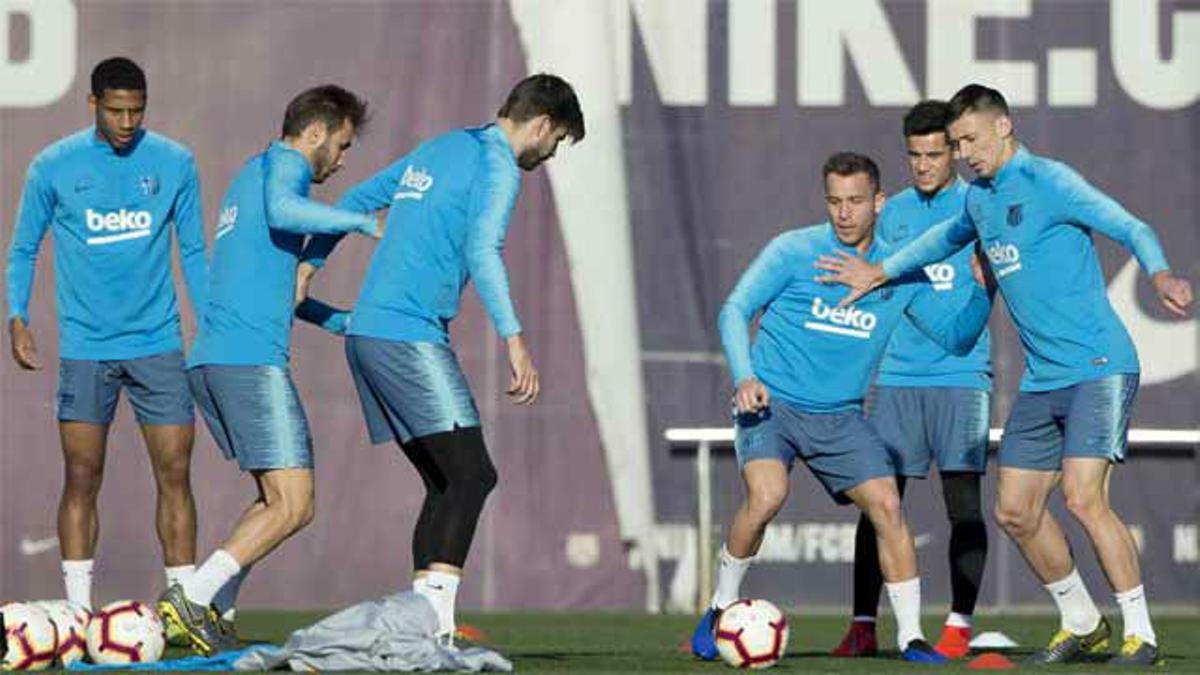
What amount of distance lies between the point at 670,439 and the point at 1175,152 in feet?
9.43

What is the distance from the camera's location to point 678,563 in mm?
13844

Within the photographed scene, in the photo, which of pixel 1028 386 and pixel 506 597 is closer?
pixel 1028 386

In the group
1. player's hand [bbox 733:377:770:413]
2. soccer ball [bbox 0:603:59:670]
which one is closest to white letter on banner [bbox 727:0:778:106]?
player's hand [bbox 733:377:770:413]

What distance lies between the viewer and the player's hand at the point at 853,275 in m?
10.0

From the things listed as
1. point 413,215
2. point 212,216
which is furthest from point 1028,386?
point 212,216

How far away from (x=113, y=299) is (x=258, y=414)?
151 cm

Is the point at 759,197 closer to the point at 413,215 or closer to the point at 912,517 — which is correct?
the point at 912,517

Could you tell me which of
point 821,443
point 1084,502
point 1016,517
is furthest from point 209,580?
point 1084,502

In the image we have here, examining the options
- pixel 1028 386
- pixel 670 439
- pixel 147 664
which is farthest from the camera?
pixel 670 439

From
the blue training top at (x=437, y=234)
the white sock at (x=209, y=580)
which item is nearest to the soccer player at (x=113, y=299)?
the white sock at (x=209, y=580)

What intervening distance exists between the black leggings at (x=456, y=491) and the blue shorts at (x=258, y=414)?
671mm

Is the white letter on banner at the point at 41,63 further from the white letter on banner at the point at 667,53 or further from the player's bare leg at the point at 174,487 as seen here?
the player's bare leg at the point at 174,487

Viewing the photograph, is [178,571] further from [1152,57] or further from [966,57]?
[1152,57]

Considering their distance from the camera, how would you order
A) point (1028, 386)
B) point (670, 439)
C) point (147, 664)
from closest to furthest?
point (147, 664)
point (1028, 386)
point (670, 439)
